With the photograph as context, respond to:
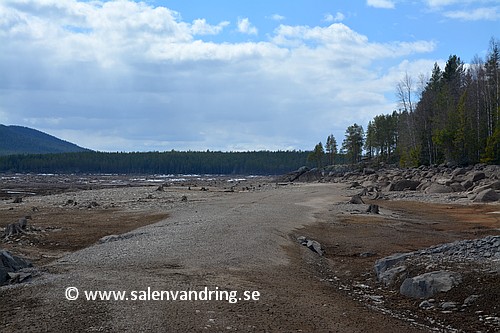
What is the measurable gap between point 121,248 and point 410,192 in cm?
3922

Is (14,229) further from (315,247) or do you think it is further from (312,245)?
(315,247)

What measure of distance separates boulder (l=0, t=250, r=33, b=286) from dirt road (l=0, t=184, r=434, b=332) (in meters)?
0.71

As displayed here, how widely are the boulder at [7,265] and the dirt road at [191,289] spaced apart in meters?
0.71

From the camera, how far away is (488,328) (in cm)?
1009

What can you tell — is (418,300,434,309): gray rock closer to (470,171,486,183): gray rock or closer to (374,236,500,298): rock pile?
(374,236,500,298): rock pile

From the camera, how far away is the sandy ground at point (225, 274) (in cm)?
921

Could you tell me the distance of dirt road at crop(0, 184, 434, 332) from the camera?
29.4 feet

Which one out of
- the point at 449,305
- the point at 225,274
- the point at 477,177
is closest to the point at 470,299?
the point at 449,305

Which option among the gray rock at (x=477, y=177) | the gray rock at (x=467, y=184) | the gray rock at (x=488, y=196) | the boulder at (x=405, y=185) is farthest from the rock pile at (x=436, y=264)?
the boulder at (x=405, y=185)

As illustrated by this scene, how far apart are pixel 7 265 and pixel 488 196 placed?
115 ft

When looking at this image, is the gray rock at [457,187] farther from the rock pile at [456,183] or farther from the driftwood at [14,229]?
the driftwood at [14,229]

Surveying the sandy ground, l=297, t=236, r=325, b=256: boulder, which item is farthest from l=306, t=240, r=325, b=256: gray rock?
the sandy ground

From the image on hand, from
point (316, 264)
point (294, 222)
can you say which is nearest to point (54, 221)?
point (294, 222)

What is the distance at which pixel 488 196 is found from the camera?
3888cm
